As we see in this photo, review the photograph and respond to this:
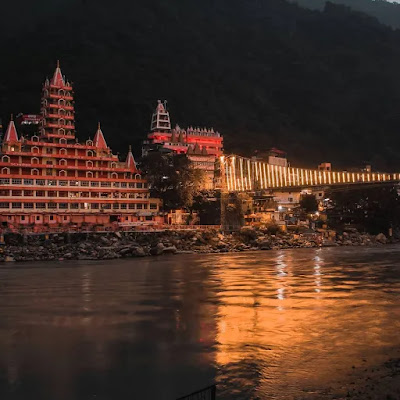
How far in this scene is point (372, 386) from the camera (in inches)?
442

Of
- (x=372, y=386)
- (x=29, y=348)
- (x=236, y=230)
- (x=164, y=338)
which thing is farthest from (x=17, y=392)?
(x=236, y=230)

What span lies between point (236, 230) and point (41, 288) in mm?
43618

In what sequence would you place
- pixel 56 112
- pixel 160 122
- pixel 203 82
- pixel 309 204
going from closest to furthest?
pixel 56 112
pixel 309 204
pixel 160 122
pixel 203 82

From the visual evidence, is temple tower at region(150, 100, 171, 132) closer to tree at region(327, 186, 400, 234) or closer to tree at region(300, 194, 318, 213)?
tree at region(300, 194, 318, 213)

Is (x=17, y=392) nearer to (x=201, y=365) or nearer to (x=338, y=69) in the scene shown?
(x=201, y=365)

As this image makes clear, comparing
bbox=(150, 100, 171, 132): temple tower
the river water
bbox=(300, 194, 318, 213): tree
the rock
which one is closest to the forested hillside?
bbox=(150, 100, 171, 132): temple tower

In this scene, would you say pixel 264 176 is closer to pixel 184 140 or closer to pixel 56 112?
pixel 184 140

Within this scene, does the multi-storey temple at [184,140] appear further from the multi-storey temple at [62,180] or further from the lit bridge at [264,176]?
the multi-storey temple at [62,180]

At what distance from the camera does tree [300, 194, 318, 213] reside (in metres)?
89.0

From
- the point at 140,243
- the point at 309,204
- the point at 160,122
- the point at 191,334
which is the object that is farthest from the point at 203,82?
the point at 191,334

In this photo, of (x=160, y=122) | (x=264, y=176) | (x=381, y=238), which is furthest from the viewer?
(x=160, y=122)

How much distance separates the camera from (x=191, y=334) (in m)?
17.2

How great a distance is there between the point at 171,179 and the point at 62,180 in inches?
533

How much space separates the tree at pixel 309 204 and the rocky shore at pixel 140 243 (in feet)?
57.0
